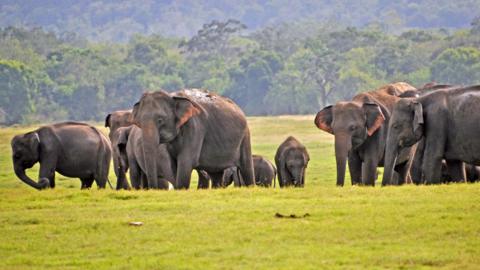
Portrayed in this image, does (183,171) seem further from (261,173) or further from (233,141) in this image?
(261,173)

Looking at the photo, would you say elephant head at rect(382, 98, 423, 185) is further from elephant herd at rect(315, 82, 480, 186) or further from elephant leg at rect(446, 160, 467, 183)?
elephant leg at rect(446, 160, 467, 183)

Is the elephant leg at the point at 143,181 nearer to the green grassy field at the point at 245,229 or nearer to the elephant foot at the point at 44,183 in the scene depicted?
the elephant foot at the point at 44,183

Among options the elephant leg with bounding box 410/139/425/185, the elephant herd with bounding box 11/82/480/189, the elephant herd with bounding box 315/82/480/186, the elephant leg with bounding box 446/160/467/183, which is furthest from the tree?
the elephant leg with bounding box 446/160/467/183

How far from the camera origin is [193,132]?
21656 millimetres

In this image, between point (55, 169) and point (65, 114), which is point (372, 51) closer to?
point (65, 114)

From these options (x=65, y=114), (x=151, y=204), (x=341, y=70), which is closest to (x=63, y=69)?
(x=65, y=114)

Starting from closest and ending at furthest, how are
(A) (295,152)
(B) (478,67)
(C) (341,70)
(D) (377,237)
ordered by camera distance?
(D) (377,237) < (A) (295,152) < (B) (478,67) < (C) (341,70)

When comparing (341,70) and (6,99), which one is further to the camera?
(341,70)

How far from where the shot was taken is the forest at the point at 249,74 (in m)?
99.5

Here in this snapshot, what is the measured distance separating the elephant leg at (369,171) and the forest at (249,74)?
7374 centimetres

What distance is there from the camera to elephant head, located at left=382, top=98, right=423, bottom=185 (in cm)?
1991

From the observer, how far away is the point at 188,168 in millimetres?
21406

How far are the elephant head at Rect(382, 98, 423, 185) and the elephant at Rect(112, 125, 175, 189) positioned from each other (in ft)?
11.5

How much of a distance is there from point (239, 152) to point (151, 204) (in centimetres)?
599
